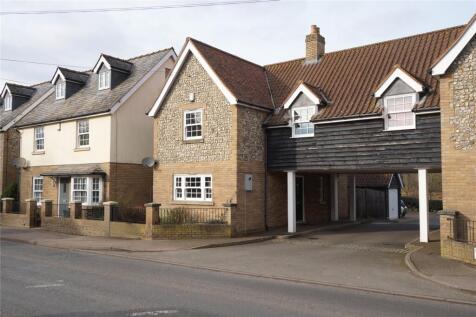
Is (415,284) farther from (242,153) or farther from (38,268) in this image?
(242,153)

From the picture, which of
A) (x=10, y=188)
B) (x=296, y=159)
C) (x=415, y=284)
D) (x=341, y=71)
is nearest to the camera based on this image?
(x=415, y=284)

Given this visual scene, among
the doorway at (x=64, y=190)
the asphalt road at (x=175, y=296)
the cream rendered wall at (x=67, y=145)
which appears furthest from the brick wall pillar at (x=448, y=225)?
the doorway at (x=64, y=190)

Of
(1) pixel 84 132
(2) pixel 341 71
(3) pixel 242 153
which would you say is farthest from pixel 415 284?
(1) pixel 84 132

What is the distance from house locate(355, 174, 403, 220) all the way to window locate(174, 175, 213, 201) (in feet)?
44.6

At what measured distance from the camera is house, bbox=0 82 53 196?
2880 centimetres

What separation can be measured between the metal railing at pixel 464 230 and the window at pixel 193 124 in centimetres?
1102

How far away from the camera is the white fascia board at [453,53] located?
13.6 meters

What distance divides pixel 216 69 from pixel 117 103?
21.1 ft

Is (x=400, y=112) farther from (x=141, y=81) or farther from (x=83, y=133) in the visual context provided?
(x=83, y=133)

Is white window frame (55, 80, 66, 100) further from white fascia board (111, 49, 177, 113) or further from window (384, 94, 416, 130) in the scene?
window (384, 94, 416, 130)

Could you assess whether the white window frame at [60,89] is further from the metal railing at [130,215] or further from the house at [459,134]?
the house at [459,134]

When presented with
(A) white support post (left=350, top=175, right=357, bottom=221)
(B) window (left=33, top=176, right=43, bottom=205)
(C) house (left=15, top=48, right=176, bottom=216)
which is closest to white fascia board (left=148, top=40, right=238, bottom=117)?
(C) house (left=15, top=48, right=176, bottom=216)

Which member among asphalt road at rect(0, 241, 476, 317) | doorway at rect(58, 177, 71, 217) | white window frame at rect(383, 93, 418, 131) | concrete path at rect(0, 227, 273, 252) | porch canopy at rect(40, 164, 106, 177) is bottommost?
concrete path at rect(0, 227, 273, 252)

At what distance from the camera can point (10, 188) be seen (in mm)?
28250
